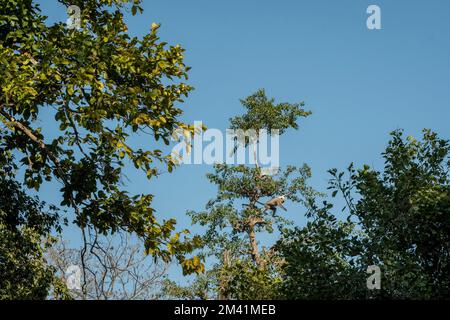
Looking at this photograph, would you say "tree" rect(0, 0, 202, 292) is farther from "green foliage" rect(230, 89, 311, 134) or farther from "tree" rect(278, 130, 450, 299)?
"green foliage" rect(230, 89, 311, 134)

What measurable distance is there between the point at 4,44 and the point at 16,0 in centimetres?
99

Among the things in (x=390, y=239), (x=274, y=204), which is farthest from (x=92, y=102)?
(x=274, y=204)

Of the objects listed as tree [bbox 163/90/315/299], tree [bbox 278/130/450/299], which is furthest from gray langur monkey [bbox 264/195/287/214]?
tree [bbox 278/130/450/299]

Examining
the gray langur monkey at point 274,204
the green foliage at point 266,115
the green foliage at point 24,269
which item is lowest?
the green foliage at point 24,269

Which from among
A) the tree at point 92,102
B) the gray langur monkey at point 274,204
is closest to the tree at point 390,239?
the tree at point 92,102

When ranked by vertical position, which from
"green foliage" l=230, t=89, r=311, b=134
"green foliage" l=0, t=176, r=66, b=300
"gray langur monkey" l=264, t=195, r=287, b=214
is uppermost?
"green foliage" l=230, t=89, r=311, b=134

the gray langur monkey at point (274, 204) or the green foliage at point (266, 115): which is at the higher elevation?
the green foliage at point (266, 115)

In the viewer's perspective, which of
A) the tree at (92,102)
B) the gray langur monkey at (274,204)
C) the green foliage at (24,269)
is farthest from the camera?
the gray langur monkey at (274,204)

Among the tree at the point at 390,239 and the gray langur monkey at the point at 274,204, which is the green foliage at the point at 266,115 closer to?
the gray langur monkey at the point at 274,204

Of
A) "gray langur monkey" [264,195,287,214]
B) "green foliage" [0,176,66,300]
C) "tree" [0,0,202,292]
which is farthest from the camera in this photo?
"gray langur monkey" [264,195,287,214]

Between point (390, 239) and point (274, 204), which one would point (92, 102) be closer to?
point (390, 239)

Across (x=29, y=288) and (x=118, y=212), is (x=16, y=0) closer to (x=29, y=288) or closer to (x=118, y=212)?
(x=118, y=212)

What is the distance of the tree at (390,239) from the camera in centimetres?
1295

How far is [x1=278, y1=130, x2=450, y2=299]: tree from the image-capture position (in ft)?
42.5
